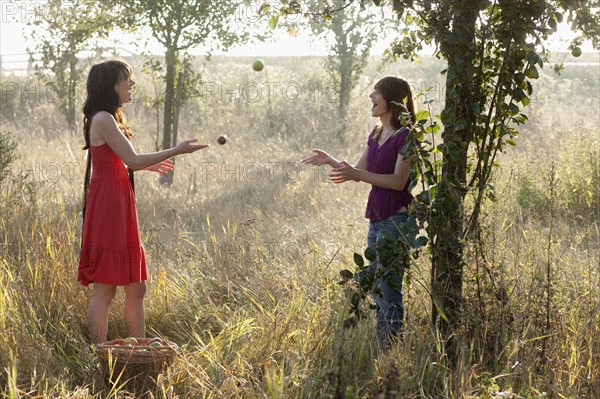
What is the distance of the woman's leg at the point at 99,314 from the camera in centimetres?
418

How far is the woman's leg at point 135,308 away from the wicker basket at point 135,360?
0.52 metres

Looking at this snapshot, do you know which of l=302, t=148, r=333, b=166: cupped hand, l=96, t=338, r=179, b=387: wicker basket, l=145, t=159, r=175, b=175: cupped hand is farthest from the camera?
l=145, t=159, r=175, b=175: cupped hand

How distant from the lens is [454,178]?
3.83 meters

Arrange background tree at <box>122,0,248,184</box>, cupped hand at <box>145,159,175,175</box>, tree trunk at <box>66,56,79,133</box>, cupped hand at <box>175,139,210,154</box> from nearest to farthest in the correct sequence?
cupped hand at <box>175,139,210,154</box>, cupped hand at <box>145,159,175,175</box>, background tree at <box>122,0,248,184</box>, tree trunk at <box>66,56,79,133</box>

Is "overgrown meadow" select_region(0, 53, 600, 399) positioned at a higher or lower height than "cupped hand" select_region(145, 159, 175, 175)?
lower

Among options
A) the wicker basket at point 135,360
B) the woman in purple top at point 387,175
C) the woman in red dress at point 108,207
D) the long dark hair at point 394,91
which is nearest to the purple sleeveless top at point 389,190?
the woman in purple top at point 387,175

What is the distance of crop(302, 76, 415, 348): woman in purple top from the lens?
160 inches

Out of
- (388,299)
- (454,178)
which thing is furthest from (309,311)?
Answer: (454,178)

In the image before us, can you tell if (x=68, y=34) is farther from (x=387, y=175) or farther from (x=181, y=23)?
(x=387, y=175)

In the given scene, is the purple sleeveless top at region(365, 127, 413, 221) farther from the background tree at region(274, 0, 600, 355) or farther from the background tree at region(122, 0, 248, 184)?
the background tree at region(122, 0, 248, 184)

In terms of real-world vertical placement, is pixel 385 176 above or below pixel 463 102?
below

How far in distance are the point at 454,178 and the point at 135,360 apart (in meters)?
1.74

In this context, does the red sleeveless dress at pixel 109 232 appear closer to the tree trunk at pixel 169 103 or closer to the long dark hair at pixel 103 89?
the long dark hair at pixel 103 89

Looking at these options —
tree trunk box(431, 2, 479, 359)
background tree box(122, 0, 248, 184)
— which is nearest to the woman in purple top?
tree trunk box(431, 2, 479, 359)
